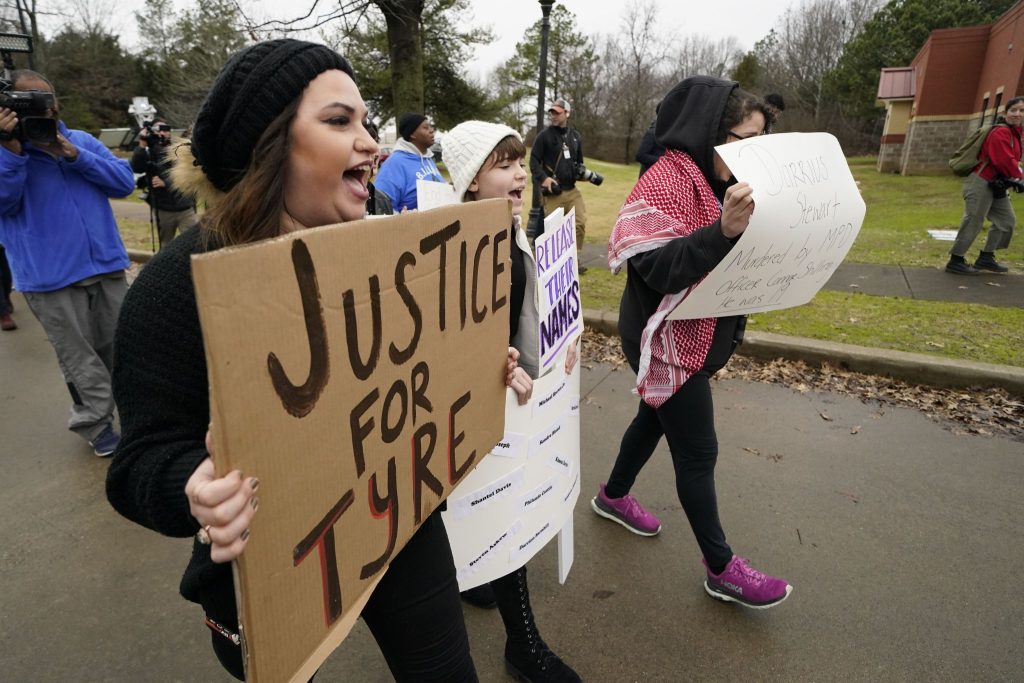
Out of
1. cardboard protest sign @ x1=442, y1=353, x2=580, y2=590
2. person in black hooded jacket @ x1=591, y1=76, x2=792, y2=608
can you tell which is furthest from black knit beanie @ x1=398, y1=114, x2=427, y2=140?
cardboard protest sign @ x1=442, y1=353, x2=580, y2=590

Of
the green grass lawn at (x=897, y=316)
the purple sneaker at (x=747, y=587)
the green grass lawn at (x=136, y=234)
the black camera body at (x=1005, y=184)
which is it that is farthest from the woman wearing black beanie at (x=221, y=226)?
the green grass lawn at (x=136, y=234)

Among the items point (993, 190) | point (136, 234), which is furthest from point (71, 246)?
point (993, 190)

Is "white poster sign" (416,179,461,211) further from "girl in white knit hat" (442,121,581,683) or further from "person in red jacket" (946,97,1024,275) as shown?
"person in red jacket" (946,97,1024,275)

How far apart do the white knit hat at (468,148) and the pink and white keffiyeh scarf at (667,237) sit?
52cm

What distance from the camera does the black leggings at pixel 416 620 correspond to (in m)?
1.37

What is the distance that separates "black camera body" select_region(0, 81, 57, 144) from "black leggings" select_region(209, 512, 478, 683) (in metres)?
3.02

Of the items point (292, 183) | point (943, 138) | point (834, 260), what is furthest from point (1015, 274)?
point (943, 138)

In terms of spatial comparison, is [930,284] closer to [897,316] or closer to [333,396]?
[897,316]

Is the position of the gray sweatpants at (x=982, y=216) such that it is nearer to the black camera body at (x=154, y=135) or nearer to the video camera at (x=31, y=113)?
the video camera at (x=31, y=113)

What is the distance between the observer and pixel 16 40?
3.94 meters

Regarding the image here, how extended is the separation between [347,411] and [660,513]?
2360mm

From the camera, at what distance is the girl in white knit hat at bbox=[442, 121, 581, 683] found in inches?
75.9

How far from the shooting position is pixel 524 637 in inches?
79.1

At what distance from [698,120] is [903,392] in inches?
127
